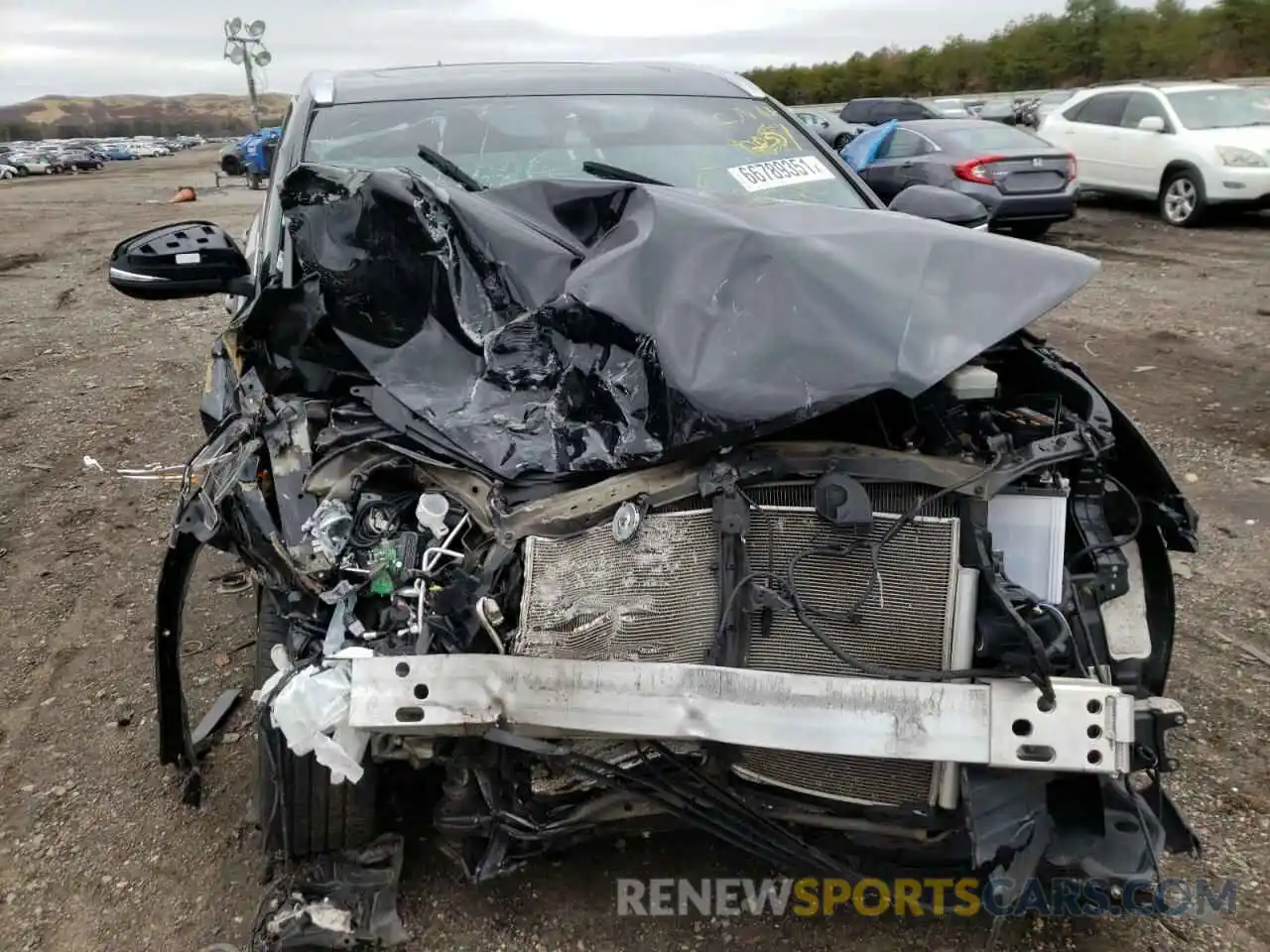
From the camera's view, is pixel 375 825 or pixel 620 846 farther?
pixel 620 846

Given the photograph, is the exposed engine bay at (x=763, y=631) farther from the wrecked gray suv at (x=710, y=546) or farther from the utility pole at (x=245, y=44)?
the utility pole at (x=245, y=44)

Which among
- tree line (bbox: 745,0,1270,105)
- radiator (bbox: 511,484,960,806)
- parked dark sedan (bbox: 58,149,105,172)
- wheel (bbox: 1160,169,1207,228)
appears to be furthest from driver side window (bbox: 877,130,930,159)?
parked dark sedan (bbox: 58,149,105,172)

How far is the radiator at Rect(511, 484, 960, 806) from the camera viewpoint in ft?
6.26

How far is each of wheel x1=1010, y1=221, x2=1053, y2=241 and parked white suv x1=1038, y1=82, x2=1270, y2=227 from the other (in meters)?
1.47

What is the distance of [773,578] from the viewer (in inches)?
76.7

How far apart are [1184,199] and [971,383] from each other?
444 inches

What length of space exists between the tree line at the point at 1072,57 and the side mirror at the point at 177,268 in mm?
36166

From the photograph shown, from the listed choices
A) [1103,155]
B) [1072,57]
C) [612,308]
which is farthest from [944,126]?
[1072,57]

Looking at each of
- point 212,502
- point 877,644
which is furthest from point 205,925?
point 877,644

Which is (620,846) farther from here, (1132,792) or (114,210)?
(114,210)

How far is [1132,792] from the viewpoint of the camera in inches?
78.9

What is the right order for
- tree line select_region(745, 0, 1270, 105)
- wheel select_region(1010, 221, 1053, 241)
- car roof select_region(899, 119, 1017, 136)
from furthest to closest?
tree line select_region(745, 0, 1270, 105), car roof select_region(899, 119, 1017, 136), wheel select_region(1010, 221, 1053, 241)

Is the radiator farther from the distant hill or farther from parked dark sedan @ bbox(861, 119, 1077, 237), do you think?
the distant hill

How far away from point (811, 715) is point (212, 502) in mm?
1389
